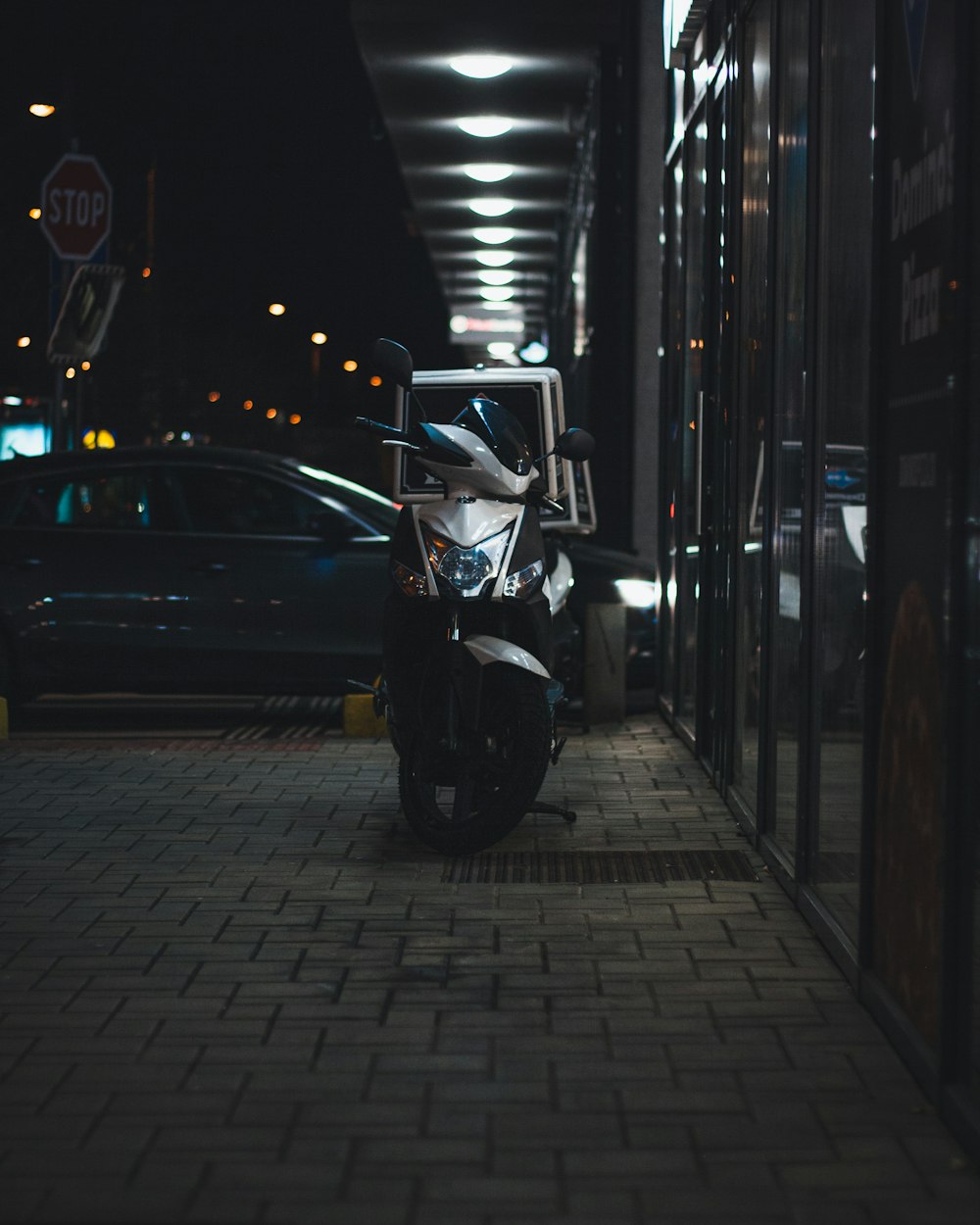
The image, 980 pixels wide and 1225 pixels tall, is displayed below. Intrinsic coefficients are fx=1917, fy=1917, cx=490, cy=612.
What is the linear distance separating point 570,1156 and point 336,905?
2445mm

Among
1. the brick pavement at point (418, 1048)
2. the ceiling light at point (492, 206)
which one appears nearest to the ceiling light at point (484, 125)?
the ceiling light at point (492, 206)

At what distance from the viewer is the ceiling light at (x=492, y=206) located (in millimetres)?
27938

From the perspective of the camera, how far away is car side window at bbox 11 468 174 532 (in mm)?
11086

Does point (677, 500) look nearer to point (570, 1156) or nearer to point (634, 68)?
point (634, 68)

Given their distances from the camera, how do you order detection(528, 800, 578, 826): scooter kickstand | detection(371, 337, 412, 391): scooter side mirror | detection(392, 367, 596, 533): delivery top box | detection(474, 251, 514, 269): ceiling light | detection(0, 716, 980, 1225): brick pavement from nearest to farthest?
detection(0, 716, 980, 1225): brick pavement → detection(371, 337, 412, 391): scooter side mirror → detection(528, 800, 578, 826): scooter kickstand → detection(392, 367, 596, 533): delivery top box → detection(474, 251, 514, 269): ceiling light

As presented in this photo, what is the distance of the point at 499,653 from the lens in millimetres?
6961

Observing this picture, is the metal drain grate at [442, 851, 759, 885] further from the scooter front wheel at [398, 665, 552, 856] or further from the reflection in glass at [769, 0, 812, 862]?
the reflection in glass at [769, 0, 812, 862]

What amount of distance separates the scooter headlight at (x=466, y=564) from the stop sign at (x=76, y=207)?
8.25 meters

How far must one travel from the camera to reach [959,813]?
3.95 meters

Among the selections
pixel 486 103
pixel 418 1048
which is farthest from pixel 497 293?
pixel 418 1048

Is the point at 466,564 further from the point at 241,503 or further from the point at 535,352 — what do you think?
the point at 535,352

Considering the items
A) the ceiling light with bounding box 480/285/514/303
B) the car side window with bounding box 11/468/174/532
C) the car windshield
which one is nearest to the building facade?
the car windshield

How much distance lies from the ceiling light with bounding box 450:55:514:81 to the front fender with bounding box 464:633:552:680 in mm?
12296

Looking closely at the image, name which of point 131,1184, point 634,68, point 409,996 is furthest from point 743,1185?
point 634,68
